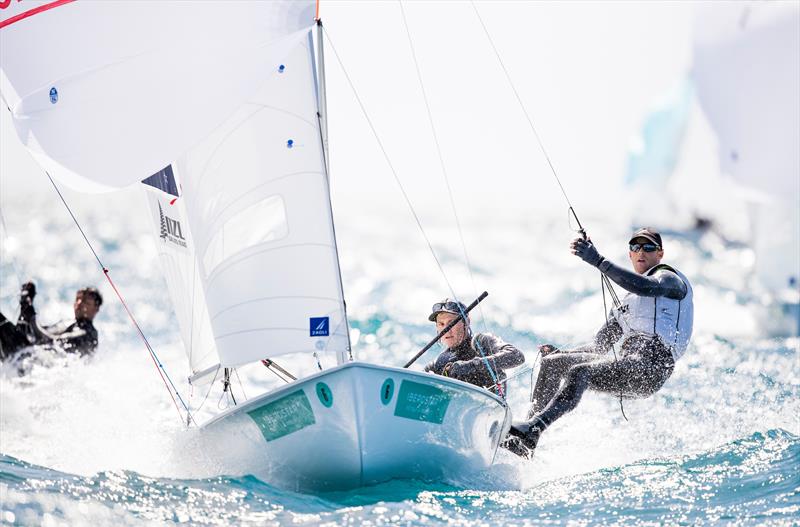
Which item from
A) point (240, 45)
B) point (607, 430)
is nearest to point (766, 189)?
point (607, 430)

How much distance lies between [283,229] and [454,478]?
1557mm

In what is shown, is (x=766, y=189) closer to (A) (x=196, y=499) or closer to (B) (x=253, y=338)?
(B) (x=253, y=338)

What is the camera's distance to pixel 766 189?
9.06 metres

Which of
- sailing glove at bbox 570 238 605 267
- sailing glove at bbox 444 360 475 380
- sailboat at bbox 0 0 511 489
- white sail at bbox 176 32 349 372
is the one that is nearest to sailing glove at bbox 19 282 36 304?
sailboat at bbox 0 0 511 489

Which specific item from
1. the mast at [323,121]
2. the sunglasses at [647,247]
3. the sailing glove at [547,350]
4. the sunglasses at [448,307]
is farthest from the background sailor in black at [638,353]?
the mast at [323,121]

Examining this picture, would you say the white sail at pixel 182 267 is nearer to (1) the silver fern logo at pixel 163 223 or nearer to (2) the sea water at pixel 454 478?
(1) the silver fern logo at pixel 163 223

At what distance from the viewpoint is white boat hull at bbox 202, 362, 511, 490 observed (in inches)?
200

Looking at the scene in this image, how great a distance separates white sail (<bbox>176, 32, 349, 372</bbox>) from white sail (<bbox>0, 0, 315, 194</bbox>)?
29cm

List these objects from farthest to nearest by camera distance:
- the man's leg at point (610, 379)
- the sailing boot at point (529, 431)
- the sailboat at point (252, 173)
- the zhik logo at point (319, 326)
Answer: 1. the man's leg at point (610, 379)
2. the sailing boot at point (529, 431)
3. the zhik logo at point (319, 326)
4. the sailboat at point (252, 173)

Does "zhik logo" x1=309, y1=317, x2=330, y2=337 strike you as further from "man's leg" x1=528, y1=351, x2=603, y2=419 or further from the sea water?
"man's leg" x1=528, y1=351, x2=603, y2=419

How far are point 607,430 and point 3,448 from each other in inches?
155

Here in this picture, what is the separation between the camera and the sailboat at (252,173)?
5207 mm

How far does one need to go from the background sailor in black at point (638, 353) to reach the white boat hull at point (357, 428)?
0.47 m

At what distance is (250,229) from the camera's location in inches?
219
